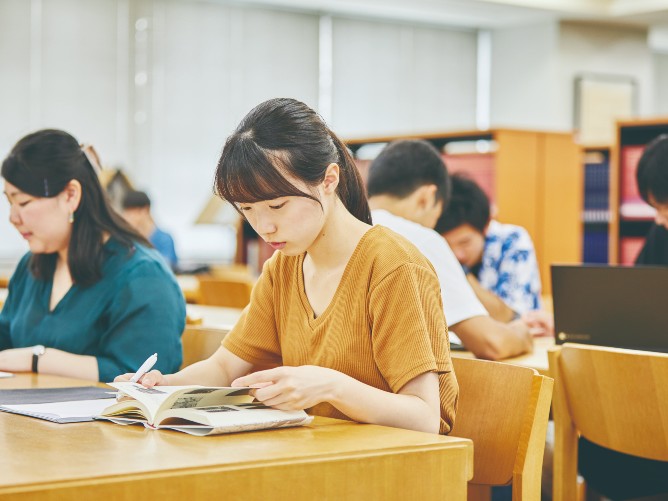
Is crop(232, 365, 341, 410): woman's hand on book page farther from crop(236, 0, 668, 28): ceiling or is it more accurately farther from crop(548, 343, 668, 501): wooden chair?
crop(236, 0, 668, 28): ceiling

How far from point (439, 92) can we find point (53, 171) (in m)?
7.23

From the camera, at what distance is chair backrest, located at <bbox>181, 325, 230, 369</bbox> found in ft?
7.55

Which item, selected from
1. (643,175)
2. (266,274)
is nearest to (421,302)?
(266,274)

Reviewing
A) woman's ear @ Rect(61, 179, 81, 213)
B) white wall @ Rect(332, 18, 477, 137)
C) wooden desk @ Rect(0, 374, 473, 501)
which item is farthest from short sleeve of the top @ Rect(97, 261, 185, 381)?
white wall @ Rect(332, 18, 477, 137)

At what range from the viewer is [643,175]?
2832mm

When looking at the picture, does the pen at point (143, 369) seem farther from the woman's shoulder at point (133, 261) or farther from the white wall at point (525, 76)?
the white wall at point (525, 76)

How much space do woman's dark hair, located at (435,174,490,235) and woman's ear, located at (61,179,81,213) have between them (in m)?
1.46

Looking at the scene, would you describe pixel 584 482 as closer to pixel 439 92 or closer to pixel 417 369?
pixel 417 369

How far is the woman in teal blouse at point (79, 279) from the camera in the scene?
2287mm

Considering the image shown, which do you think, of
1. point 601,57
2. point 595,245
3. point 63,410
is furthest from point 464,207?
point 601,57

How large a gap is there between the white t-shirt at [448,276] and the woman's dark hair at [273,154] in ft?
2.83

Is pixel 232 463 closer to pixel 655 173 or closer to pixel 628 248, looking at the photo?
pixel 655 173

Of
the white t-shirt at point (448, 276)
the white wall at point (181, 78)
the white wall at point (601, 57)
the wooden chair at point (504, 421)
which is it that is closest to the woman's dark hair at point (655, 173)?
the white t-shirt at point (448, 276)

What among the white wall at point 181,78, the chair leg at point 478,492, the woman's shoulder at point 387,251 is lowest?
the chair leg at point 478,492
